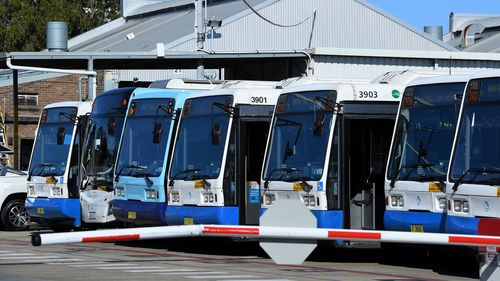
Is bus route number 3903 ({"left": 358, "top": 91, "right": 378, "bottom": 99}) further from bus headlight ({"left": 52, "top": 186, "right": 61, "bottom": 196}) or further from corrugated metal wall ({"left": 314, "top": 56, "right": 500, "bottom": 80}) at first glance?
corrugated metal wall ({"left": 314, "top": 56, "right": 500, "bottom": 80})

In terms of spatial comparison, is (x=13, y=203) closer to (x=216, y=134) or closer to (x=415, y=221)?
(x=216, y=134)

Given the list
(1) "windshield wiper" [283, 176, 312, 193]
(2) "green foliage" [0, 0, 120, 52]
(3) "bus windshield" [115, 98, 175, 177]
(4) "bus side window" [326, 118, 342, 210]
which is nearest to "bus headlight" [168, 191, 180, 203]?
(3) "bus windshield" [115, 98, 175, 177]

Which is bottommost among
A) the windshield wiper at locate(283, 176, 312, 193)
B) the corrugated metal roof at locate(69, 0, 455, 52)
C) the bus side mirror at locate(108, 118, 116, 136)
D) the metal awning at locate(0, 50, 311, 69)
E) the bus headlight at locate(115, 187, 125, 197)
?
the bus headlight at locate(115, 187, 125, 197)

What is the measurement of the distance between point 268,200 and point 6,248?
521 cm

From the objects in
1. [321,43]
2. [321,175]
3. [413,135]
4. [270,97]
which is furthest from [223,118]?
[321,43]

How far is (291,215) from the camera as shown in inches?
489

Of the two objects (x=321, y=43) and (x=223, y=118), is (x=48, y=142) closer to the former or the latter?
(x=223, y=118)

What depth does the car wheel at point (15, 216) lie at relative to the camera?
27812 millimetres

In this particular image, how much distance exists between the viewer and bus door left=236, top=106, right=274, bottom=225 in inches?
789

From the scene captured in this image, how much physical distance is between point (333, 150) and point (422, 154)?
1666 mm

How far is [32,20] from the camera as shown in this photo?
70062mm

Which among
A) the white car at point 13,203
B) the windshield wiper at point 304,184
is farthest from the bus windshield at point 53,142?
the windshield wiper at point 304,184

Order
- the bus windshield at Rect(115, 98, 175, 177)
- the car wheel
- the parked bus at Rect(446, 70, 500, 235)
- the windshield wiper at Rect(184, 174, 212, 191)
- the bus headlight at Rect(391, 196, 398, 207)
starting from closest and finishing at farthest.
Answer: the parked bus at Rect(446, 70, 500, 235) → the bus headlight at Rect(391, 196, 398, 207) → the windshield wiper at Rect(184, 174, 212, 191) → the bus windshield at Rect(115, 98, 175, 177) → the car wheel

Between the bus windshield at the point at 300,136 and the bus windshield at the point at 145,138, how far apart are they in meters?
2.87
